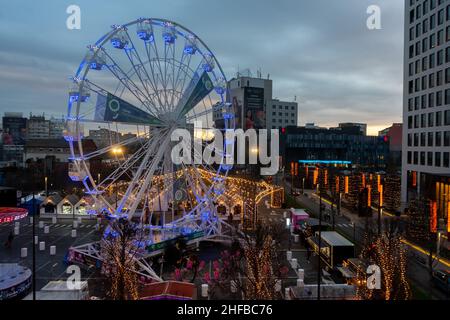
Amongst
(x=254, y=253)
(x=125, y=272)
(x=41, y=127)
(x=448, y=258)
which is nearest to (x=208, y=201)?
(x=254, y=253)

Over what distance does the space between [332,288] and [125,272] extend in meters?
8.58

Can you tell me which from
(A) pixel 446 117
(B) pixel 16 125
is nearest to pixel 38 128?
(B) pixel 16 125

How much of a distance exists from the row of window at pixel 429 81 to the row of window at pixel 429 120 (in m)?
3.28

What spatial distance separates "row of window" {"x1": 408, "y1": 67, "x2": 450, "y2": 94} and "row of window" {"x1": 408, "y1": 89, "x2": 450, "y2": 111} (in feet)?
3.19

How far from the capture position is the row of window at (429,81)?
Answer: 36688 millimetres

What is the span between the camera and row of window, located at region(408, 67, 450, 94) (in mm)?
36688

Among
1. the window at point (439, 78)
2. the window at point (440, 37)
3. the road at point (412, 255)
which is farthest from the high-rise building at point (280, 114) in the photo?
the window at point (440, 37)

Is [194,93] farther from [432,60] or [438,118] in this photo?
[432,60]

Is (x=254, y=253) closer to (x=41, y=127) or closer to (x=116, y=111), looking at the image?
(x=116, y=111)

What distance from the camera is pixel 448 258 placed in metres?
24.0

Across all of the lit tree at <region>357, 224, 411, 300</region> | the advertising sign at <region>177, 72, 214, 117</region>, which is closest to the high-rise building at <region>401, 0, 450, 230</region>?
the lit tree at <region>357, 224, 411, 300</region>

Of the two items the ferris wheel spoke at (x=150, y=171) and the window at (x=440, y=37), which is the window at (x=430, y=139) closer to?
the window at (x=440, y=37)

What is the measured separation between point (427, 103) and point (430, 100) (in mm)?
573

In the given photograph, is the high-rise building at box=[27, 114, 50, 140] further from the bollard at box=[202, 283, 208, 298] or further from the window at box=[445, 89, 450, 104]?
the bollard at box=[202, 283, 208, 298]
